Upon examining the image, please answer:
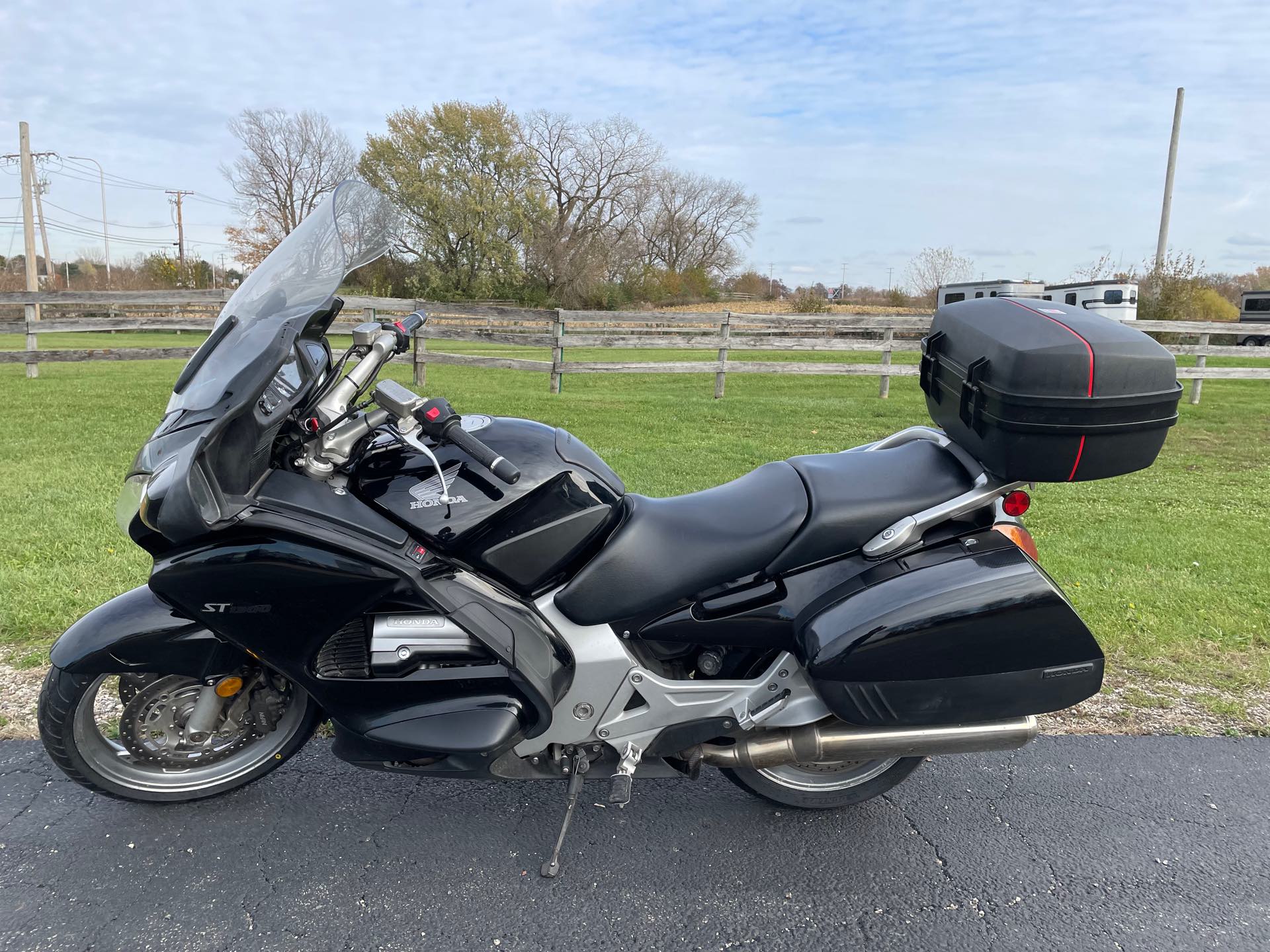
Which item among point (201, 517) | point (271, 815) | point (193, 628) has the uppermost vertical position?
point (201, 517)

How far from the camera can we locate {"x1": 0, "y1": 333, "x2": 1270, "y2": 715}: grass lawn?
4.05 m

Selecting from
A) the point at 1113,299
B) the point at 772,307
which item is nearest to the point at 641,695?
the point at 1113,299

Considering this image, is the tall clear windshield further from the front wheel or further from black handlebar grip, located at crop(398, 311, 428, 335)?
the front wheel

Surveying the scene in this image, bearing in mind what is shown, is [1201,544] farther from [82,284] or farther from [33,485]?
[82,284]

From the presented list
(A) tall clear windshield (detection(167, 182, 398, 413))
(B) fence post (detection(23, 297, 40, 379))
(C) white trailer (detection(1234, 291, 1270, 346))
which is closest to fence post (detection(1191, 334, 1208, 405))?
(A) tall clear windshield (detection(167, 182, 398, 413))

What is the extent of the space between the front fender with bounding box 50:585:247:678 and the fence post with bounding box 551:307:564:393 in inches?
399

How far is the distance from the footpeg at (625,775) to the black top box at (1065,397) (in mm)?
1269

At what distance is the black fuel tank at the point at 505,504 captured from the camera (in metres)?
2.14

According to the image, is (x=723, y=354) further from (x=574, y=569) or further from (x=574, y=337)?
(x=574, y=569)

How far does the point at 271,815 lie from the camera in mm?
2613

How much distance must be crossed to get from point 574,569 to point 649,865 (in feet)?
3.05

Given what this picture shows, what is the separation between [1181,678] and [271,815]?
144 inches

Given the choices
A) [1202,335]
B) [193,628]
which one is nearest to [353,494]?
[193,628]

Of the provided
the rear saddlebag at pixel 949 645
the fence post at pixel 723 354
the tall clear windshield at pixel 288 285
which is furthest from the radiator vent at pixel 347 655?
the fence post at pixel 723 354
